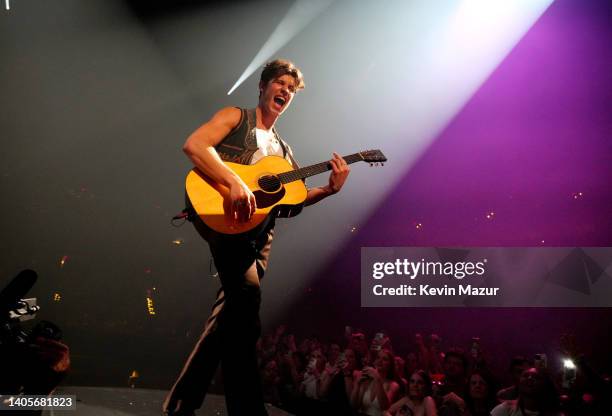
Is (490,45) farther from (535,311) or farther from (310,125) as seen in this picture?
(535,311)

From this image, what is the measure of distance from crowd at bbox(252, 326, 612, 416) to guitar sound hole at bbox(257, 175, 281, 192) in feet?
4.92

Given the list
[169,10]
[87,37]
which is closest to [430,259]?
[169,10]

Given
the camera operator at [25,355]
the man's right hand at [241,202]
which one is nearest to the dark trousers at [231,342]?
the man's right hand at [241,202]

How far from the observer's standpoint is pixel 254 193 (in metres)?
3.17

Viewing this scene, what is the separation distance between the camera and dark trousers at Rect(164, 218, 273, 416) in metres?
2.89

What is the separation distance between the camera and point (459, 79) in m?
4.90

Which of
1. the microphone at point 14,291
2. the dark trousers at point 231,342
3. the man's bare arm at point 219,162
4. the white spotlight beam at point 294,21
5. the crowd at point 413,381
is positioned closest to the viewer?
the microphone at point 14,291

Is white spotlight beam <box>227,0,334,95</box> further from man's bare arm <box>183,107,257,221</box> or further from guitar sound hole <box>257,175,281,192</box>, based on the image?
guitar sound hole <box>257,175,281,192</box>

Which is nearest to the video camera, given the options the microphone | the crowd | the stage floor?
the microphone

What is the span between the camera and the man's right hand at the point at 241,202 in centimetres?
299

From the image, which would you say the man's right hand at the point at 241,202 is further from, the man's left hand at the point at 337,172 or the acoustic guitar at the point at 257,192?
the man's left hand at the point at 337,172

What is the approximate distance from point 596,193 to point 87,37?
4255 millimetres

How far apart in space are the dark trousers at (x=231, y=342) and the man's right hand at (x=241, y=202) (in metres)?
0.12

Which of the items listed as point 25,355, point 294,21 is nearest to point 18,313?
point 25,355
